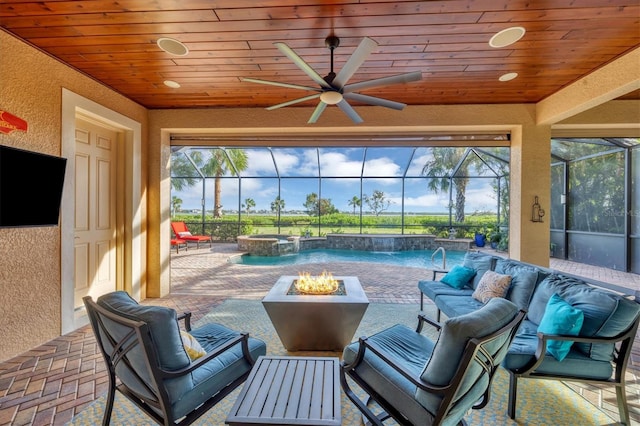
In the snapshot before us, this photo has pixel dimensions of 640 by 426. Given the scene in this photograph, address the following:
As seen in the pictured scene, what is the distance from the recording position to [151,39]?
2.53 meters

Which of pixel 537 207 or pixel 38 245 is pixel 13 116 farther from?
pixel 537 207

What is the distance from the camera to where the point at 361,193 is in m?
9.38

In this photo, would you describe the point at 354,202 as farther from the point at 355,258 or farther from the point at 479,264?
the point at 479,264

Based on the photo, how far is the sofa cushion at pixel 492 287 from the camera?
2.64 m

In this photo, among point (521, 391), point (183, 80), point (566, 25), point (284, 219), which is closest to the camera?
point (521, 391)

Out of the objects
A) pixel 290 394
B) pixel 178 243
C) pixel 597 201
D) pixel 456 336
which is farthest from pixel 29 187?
pixel 597 201

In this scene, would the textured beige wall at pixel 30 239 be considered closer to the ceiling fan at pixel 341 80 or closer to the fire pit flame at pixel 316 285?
the ceiling fan at pixel 341 80

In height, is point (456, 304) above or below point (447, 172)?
below

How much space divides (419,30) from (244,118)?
9.14 feet

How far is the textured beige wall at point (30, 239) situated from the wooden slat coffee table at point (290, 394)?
104 inches

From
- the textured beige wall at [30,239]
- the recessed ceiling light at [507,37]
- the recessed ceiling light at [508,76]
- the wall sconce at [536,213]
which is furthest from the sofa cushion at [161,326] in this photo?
the wall sconce at [536,213]

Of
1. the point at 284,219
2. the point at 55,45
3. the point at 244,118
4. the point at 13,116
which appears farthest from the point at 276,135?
the point at 284,219

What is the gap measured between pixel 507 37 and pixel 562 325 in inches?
95.7

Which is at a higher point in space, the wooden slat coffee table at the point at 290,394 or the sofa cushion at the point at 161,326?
the sofa cushion at the point at 161,326
